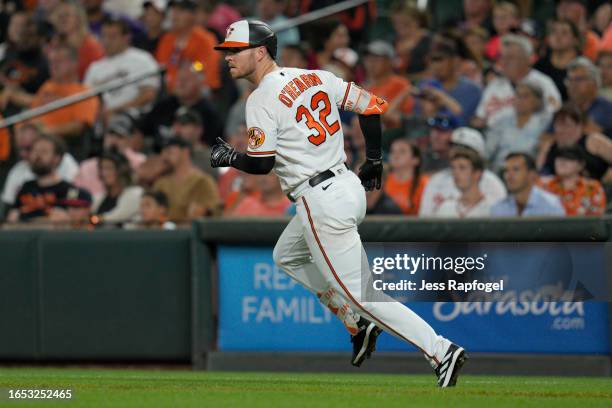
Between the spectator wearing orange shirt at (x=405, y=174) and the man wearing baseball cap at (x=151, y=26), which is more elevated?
the man wearing baseball cap at (x=151, y=26)

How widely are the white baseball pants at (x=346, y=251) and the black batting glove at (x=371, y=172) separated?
19 cm

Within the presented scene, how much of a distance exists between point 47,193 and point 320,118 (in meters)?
5.17

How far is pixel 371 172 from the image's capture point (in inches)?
A: 256

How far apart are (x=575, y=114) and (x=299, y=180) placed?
13.6 feet

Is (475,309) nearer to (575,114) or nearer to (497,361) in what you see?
(497,361)

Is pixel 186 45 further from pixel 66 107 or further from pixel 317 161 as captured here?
pixel 317 161

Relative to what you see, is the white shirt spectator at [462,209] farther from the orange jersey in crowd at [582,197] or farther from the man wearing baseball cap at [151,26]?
the man wearing baseball cap at [151,26]

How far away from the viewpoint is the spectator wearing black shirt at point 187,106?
11625 millimetres

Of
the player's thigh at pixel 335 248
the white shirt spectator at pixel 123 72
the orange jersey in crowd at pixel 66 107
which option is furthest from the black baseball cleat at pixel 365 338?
the orange jersey in crowd at pixel 66 107

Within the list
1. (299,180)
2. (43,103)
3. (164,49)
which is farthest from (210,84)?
(299,180)

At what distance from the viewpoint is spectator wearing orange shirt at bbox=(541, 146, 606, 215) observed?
9.14 meters

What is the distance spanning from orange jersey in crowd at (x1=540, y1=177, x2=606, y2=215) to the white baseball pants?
338cm

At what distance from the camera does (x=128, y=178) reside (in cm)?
1063

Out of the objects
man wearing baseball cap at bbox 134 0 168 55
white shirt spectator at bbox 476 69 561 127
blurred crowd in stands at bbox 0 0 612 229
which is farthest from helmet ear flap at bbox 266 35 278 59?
man wearing baseball cap at bbox 134 0 168 55
